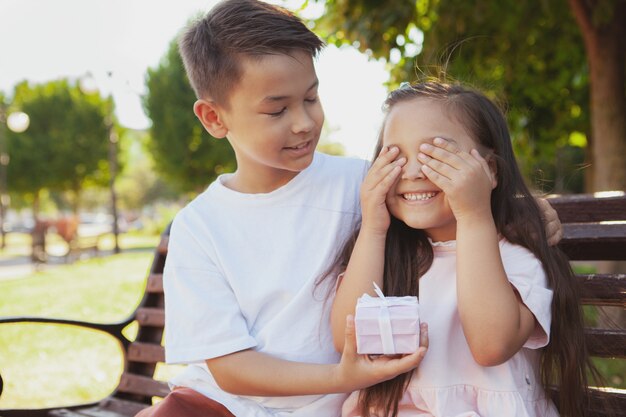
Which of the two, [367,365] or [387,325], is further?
[367,365]

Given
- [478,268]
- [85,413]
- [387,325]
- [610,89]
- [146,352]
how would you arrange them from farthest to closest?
[610,89]
[146,352]
[85,413]
[478,268]
[387,325]

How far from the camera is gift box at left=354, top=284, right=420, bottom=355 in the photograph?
1439mm

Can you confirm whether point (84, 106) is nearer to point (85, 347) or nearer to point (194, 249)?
point (85, 347)

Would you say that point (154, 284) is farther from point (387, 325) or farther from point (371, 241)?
point (387, 325)

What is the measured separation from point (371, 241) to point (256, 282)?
1.29ft

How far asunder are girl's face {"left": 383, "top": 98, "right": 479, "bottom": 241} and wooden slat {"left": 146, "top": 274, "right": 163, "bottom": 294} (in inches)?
59.9

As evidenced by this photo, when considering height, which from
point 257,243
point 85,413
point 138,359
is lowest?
point 85,413

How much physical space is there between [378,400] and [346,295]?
0.94ft

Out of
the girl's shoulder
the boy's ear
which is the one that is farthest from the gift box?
the boy's ear

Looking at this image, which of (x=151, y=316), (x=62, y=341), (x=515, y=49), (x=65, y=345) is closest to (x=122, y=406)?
(x=151, y=316)

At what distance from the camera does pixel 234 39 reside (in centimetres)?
195

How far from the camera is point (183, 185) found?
107ft

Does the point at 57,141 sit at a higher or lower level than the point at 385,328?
higher

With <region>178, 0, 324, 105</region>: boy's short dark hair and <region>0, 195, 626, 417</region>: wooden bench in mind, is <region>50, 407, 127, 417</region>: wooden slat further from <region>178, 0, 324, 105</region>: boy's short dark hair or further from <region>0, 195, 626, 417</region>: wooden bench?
<region>178, 0, 324, 105</region>: boy's short dark hair
